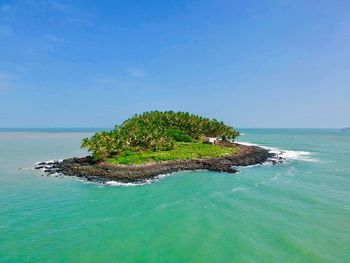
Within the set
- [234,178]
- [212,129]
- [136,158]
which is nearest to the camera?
[234,178]

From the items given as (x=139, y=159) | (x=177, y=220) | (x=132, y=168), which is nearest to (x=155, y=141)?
(x=139, y=159)

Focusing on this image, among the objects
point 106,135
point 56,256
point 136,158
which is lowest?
point 56,256

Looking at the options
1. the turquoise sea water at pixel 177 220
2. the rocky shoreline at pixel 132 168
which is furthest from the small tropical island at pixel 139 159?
the turquoise sea water at pixel 177 220

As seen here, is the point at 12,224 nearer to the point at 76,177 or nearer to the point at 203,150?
the point at 76,177

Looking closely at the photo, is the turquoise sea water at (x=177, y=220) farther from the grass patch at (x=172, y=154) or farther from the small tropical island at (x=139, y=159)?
the grass patch at (x=172, y=154)

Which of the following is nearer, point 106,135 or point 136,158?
point 136,158

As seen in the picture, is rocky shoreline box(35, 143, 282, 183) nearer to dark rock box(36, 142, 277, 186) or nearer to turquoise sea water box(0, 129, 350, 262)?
dark rock box(36, 142, 277, 186)

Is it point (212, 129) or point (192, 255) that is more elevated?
point (212, 129)

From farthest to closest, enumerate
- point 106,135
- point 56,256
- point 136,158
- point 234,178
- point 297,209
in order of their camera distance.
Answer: point 106,135, point 136,158, point 234,178, point 297,209, point 56,256

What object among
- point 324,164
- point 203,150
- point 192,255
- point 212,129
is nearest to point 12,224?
point 192,255
